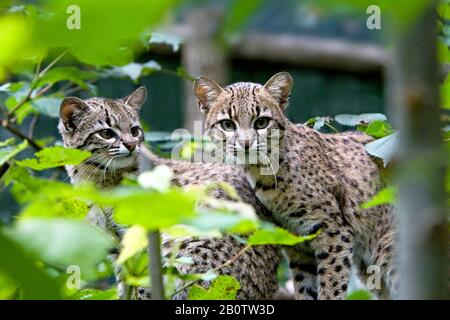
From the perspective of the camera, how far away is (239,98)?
4.73 metres

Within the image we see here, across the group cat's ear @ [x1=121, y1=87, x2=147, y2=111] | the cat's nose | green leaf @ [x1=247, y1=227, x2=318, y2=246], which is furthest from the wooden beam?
green leaf @ [x1=247, y1=227, x2=318, y2=246]

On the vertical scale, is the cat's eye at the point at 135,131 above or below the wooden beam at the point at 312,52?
below

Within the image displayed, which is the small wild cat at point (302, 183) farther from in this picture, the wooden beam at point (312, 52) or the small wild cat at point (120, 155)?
A: the wooden beam at point (312, 52)

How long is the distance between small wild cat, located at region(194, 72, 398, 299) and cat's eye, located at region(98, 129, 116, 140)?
0.57 metres

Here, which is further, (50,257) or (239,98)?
(239,98)

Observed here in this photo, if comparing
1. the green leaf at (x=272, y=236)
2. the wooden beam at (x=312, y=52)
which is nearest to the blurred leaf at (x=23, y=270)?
the green leaf at (x=272, y=236)

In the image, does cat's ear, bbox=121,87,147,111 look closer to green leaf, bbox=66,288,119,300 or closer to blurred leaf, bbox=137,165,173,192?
green leaf, bbox=66,288,119,300

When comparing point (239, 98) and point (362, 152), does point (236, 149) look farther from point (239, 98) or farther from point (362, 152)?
point (362, 152)

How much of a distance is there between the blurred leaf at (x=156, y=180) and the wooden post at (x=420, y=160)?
0.59 m

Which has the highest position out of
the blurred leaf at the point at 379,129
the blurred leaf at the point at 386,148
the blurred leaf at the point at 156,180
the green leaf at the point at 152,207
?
the blurred leaf at the point at 379,129

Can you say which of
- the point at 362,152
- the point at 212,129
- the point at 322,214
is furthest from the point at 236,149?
the point at 362,152

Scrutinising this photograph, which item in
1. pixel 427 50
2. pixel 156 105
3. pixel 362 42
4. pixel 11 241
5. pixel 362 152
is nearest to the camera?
pixel 427 50

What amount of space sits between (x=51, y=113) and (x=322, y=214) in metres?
1.66

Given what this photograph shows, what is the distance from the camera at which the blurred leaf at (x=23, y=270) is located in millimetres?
949
